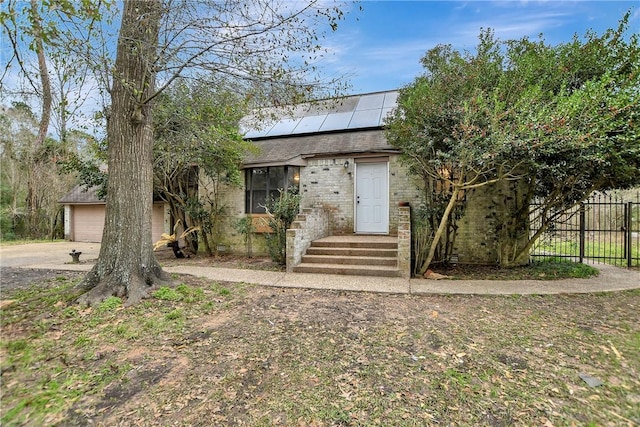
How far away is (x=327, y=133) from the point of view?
1112 cm

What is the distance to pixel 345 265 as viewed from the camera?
7141 mm

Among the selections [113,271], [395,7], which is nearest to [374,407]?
[113,271]

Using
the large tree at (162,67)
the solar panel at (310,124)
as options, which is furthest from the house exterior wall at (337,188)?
the large tree at (162,67)

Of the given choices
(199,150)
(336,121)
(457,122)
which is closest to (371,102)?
(336,121)

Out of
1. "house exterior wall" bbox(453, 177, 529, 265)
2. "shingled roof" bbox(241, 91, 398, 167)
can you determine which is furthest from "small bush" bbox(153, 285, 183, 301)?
"house exterior wall" bbox(453, 177, 529, 265)

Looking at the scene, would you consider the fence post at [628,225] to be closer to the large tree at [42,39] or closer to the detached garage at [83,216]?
the large tree at [42,39]

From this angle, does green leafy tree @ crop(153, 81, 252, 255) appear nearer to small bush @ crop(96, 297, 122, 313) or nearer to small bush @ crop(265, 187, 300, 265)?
small bush @ crop(265, 187, 300, 265)

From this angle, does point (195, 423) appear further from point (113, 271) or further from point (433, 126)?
point (433, 126)

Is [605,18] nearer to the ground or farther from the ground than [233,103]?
farther from the ground

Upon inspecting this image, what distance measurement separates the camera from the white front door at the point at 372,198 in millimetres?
9070

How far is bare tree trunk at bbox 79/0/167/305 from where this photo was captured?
4.67 meters

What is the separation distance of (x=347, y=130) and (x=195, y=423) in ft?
32.9

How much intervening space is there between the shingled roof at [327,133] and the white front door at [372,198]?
60 cm

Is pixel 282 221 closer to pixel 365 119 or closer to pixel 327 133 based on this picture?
pixel 327 133
